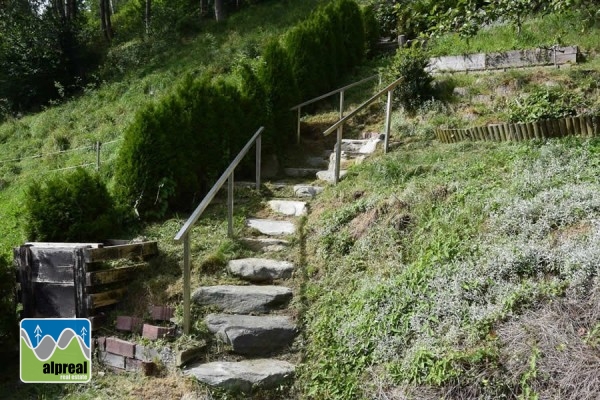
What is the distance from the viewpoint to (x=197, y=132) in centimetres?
686

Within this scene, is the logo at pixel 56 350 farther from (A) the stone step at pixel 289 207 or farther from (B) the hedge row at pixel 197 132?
(A) the stone step at pixel 289 207

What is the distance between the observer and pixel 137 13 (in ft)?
85.7

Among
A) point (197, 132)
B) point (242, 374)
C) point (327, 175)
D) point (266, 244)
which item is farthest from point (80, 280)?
point (327, 175)

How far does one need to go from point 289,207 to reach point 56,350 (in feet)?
9.79

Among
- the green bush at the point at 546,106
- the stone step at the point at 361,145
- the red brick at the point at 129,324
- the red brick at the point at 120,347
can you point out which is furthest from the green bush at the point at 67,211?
the green bush at the point at 546,106

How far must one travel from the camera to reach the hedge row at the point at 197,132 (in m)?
6.19

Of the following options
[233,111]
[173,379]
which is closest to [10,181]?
[233,111]

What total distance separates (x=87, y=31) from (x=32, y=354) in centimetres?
1906

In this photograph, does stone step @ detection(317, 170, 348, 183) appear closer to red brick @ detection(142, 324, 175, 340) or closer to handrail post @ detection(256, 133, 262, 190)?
handrail post @ detection(256, 133, 262, 190)

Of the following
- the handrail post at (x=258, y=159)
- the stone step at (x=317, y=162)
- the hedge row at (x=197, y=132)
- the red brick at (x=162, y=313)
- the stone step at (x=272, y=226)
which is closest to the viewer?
the red brick at (x=162, y=313)

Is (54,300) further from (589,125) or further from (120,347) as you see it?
(589,125)

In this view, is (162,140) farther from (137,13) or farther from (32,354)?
(137,13)

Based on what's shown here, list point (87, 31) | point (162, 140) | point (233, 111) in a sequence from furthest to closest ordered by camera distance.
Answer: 1. point (87, 31)
2. point (233, 111)
3. point (162, 140)

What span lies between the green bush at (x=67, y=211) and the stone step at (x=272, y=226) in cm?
158
